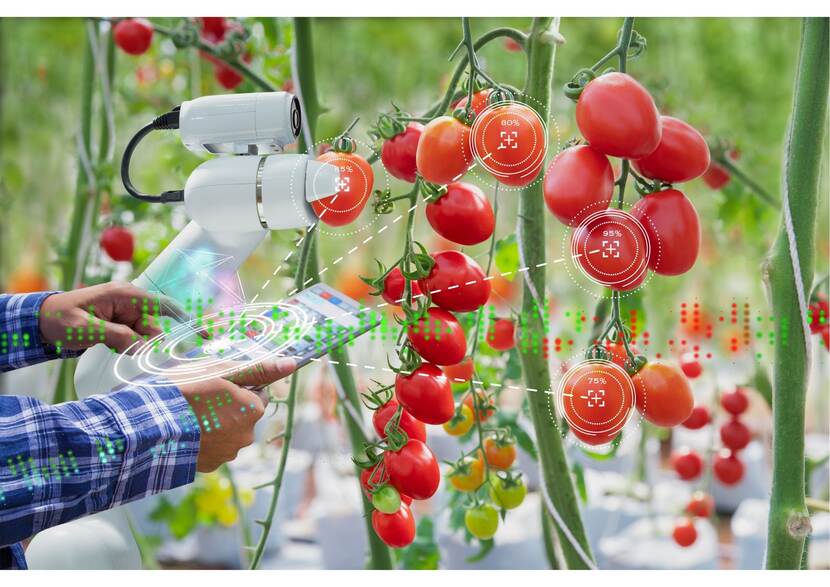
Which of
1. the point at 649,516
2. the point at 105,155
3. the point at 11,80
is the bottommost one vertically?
the point at 649,516

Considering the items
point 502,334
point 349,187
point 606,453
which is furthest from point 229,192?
point 606,453

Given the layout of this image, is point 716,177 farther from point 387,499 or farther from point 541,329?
point 387,499

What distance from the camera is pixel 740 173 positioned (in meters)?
1.09

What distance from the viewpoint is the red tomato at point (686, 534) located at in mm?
1133

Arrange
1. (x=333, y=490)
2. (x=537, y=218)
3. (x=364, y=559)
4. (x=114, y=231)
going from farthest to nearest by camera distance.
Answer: (x=333, y=490)
(x=114, y=231)
(x=364, y=559)
(x=537, y=218)

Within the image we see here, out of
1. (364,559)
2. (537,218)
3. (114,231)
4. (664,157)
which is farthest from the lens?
(114,231)

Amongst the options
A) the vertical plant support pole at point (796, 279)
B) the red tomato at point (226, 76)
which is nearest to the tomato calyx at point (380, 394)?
the vertical plant support pole at point (796, 279)

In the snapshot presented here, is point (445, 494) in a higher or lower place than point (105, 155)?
lower

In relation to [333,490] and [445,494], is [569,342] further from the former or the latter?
[333,490]

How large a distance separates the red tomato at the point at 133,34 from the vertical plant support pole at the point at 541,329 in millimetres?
538

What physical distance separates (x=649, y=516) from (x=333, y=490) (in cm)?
54

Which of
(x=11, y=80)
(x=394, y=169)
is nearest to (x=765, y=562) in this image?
(x=394, y=169)

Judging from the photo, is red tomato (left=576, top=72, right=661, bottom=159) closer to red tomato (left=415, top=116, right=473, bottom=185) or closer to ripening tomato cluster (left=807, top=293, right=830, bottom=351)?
red tomato (left=415, top=116, right=473, bottom=185)

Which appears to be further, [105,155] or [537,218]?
[105,155]
